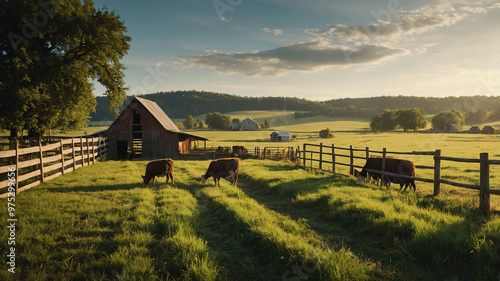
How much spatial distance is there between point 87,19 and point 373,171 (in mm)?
16142

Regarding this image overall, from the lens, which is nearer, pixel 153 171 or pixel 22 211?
pixel 22 211

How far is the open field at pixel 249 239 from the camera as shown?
4.21 metres

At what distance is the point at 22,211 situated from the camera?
22.4ft

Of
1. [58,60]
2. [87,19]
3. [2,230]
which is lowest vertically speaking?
[2,230]

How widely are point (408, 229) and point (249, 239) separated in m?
3.25

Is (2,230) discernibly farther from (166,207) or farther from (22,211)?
(166,207)

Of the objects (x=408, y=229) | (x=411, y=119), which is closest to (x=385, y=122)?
(x=411, y=119)

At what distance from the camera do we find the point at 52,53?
1462cm

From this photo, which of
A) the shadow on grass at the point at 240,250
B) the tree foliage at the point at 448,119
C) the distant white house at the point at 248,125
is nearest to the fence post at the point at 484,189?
the shadow on grass at the point at 240,250

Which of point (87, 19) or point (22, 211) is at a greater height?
point (87, 19)

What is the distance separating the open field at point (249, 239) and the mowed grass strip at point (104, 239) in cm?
2

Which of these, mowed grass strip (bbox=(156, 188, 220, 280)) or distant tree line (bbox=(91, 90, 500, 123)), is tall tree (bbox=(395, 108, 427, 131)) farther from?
mowed grass strip (bbox=(156, 188, 220, 280))

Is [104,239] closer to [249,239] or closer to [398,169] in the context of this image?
[249,239]

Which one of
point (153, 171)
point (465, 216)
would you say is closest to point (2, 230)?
point (153, 171)
